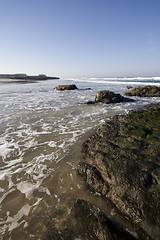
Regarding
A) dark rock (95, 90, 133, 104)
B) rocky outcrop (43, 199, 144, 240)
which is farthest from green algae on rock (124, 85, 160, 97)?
rocky outcrop (43, 199, 144, 240)

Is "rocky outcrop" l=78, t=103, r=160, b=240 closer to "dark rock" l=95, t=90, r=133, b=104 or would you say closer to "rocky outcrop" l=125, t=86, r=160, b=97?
"dark rock" l=95, t=90, r=133, b=104

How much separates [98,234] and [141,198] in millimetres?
1018

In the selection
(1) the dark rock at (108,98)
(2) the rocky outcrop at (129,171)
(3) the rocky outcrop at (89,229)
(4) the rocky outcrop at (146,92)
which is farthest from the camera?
(4) the rocky outcrop at (146,92)

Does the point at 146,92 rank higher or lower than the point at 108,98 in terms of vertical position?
higher

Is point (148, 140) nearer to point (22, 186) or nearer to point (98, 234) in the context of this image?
point (98, 234)

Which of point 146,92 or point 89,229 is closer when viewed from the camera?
point 89,229

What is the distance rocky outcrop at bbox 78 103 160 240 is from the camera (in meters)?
2.40

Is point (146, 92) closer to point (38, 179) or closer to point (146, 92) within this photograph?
point (146, 92)

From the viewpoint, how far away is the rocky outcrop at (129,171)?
240 cm

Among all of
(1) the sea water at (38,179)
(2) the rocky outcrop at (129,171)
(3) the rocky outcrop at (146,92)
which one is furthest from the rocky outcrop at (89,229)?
(3) the rocky outcrop at (146,92)

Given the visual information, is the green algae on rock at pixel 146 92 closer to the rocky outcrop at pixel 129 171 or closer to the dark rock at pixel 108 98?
the dark rock at pixel 108 98

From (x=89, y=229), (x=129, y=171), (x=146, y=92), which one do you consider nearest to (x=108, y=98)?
(x=146, y=92)

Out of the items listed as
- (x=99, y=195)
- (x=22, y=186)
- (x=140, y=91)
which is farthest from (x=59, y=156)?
(x=140, y=91)

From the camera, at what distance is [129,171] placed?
3.07 metres
